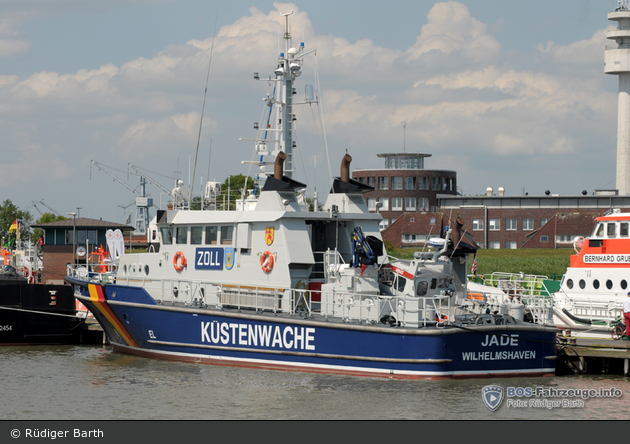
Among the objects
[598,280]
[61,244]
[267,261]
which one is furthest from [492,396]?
[61,244]

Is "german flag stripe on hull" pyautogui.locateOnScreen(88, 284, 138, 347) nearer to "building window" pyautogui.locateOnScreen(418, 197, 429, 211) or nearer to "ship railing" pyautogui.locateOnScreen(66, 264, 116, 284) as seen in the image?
"ship railing" pyautogui.locateOnScreen(66, 264, 116, 284)

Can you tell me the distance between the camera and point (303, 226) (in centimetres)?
2016

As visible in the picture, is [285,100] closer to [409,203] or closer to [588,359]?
[588,359]

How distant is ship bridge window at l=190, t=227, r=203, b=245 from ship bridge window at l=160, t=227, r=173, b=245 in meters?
0.83

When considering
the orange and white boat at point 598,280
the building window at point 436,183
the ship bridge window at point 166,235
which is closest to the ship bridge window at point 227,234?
the ship bridge window at point 166,235

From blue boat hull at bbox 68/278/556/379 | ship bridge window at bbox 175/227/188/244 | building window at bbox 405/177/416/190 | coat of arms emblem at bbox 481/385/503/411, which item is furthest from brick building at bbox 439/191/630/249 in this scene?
coat of arms emblem at bbox 481/385/503/411

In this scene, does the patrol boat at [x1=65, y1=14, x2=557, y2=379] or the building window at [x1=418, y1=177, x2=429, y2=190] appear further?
the building window at [x1=418, y1=177, x2=429, y2=190]

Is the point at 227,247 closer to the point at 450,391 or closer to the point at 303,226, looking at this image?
the point at 303,226

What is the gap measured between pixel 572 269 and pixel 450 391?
32.0ft

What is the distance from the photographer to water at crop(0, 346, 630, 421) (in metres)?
14.7

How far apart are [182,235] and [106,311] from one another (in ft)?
10.0

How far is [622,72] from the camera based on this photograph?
7200 centimetres

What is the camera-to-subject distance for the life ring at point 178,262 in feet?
72.3
